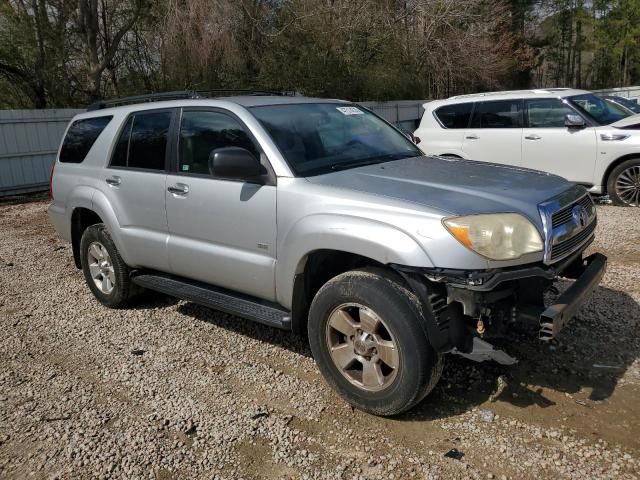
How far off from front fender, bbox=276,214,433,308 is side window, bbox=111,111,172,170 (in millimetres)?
1539

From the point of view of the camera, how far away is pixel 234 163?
3.53 m

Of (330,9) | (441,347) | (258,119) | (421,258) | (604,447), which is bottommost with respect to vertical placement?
(604,447)

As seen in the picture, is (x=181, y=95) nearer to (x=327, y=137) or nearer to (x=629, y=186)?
(x=327, y=137)

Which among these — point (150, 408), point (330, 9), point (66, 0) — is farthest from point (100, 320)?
point (330, 9)

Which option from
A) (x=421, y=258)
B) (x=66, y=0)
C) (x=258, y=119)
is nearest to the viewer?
(x=421, y=258)

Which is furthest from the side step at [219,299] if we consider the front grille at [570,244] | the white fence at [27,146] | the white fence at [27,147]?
the white fence at [27,147]

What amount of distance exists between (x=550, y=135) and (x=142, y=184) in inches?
255

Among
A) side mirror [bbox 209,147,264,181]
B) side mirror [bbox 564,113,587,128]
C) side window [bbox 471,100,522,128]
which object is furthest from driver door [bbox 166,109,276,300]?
side window [bbox 471,100,522,128]

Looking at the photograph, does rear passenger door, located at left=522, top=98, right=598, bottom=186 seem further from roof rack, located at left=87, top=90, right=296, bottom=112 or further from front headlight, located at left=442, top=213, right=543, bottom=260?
front headlight, located at left=442, top=213, right=543, bottom=260

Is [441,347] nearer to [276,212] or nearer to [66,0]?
[276,212]

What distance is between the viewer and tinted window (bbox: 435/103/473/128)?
9523 millimetres

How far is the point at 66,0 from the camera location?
51.8 feet

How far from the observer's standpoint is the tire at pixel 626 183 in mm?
8117

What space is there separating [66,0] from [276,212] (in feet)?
50.4
